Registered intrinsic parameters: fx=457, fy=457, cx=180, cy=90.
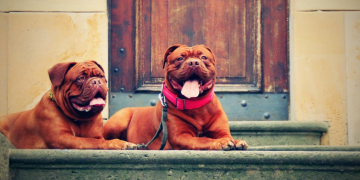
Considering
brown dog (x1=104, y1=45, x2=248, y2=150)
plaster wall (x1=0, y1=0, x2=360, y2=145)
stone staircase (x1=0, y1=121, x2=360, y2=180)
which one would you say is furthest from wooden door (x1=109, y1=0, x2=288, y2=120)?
stone staircase (x1=0, y1=121, x2=360, y2=180)

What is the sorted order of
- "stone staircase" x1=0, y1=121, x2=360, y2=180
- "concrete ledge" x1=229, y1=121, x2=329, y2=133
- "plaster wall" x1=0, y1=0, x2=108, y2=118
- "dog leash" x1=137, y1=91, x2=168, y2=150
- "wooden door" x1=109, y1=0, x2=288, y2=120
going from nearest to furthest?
1. "stone staircase" x1=0, y1=121, x2=360, y2=180
2. "dog leash" x1=137, y1=91, x2=168, y2=150
3. "concrete ledge" x1=229, y1=121, x2=329, y2=133
4. "plaster wall" x1=0, y1=0, x2=108, y2=118
5. "wooden door" x1=109, y1=0, x2=288, y2=120

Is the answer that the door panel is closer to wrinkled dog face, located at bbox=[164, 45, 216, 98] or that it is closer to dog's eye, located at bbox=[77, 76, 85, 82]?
wrinkled dog face, located at bbox=[164, 45, 216, 98]

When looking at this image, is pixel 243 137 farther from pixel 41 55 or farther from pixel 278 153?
pixel 41 55

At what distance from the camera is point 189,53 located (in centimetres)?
325

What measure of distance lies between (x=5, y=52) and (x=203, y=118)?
2148mm

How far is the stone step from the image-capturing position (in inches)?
99.7

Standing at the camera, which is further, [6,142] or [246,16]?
[246,16]

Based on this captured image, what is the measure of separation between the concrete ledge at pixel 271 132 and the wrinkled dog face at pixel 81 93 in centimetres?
135

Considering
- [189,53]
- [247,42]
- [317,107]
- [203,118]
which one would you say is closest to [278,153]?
[203,118]

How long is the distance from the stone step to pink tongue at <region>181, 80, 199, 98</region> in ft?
1.95

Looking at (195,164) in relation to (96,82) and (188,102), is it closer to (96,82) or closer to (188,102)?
(188,102)

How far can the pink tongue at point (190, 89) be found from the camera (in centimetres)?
305

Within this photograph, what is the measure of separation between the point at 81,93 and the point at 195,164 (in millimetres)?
Answer: 959

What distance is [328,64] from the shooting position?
4.29 m
